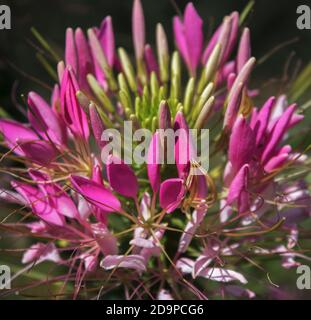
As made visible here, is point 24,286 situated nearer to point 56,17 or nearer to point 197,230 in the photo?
point 197,230

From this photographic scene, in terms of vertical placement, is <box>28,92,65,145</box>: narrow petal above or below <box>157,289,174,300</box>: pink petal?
above

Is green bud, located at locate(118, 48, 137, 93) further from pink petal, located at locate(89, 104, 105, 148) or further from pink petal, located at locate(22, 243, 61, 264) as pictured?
pink petal, located at locate(22, 243, 61, 264)

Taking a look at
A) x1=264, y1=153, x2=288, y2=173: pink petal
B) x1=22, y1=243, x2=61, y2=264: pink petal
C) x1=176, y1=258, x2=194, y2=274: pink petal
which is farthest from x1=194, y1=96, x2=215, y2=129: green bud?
x1=22, y1=243, x2=61, y2=264: pink petal

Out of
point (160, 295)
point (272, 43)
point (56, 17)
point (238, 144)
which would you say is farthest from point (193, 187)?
point (272, 43)

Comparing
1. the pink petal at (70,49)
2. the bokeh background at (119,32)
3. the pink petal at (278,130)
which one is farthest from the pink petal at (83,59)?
the pink petal at (278,130)

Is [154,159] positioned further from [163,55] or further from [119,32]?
[119,32]

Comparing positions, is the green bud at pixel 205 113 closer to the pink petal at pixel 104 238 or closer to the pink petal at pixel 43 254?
the pink petal at pixel 104 238

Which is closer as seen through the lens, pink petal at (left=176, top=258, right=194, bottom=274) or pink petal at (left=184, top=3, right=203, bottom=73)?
pink petal at (left=176, top=258, right=194, bottom=274)
